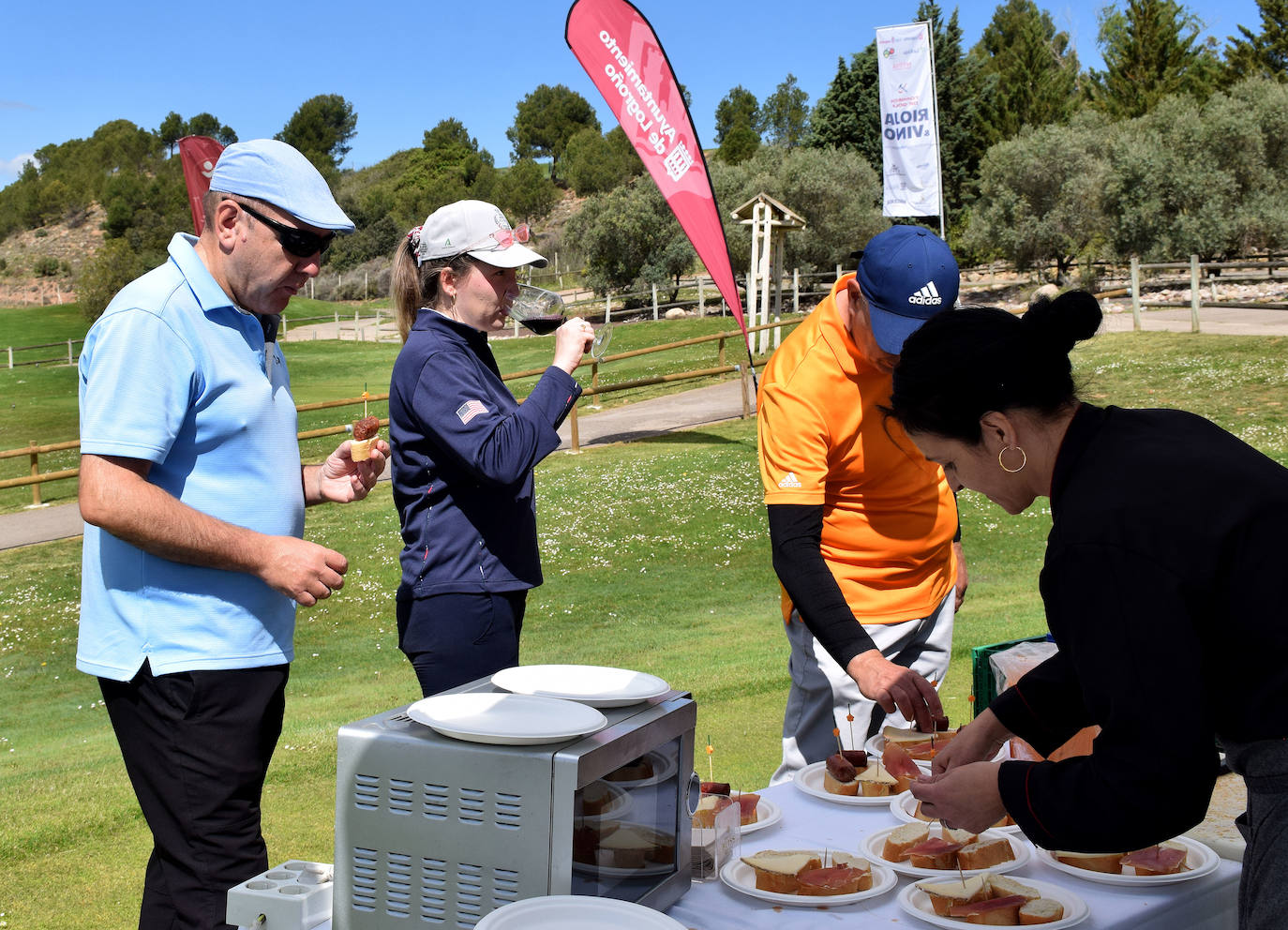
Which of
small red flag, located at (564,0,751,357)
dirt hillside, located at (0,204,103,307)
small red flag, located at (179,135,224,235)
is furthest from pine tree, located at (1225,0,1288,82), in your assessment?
dirt hillside, located at (0,204,103,307)

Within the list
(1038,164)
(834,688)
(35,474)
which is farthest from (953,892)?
(1038,164)

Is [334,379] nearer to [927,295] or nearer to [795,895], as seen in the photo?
[927,295]

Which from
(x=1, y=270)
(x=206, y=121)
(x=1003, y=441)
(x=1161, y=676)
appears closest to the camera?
(x=1161, y=676)

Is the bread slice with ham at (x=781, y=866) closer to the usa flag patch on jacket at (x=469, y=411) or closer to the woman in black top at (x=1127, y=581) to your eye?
the woman in black top at (x=1127, y=581)

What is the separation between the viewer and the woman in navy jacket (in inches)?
107

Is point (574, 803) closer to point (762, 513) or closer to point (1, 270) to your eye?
point (762, 513)

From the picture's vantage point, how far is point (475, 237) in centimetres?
288

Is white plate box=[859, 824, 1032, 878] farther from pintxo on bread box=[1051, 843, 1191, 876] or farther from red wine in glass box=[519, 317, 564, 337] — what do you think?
red wine in glass box=[519, 317, 564, 337]

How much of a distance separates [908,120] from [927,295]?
52.0 ft

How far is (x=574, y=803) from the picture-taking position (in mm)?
1592

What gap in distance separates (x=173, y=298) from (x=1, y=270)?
103 metres

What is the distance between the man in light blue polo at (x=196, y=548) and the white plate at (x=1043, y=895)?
1.26 m

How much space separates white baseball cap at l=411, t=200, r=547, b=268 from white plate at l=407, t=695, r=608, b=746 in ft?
4.50

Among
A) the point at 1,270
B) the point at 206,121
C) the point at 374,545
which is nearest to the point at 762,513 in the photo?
the point at 374,545
